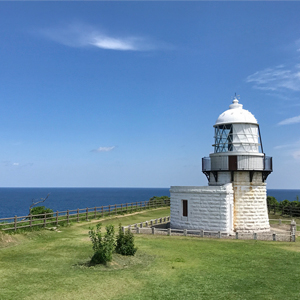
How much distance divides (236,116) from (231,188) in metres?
5.66

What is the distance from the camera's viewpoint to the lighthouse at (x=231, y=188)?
75.3 ft

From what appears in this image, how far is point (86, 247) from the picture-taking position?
17.4 m

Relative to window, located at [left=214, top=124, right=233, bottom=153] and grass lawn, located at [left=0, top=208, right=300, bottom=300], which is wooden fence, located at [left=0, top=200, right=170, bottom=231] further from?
window, located at [left=214, top=124, right=233, bottom=153]

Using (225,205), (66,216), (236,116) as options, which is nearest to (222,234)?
(225,205)

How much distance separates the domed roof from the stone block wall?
16.6 ft

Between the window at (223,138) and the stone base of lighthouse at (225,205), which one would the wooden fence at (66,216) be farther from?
the window at (223,138)

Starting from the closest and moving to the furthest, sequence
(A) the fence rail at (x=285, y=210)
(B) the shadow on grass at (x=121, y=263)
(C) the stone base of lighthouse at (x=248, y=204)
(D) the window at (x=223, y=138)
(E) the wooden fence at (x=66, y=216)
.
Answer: (B) the shadow on grass at (x=121, y=263) → (E) the wooden fence at (x=66, y=216) → (C) the stone base of lighthouse at (x=248, y=204) → (D) the window at (x=223, y=138) → (A) the fence rail at (x=285, y=210)

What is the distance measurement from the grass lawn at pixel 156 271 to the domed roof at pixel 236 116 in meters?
9.64

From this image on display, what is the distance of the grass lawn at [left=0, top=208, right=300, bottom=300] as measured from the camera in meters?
10.4

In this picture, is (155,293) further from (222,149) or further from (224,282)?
(222,149)

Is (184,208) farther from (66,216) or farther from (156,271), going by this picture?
(156,271)

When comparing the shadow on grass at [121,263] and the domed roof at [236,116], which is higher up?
the domed roof at [236,116]

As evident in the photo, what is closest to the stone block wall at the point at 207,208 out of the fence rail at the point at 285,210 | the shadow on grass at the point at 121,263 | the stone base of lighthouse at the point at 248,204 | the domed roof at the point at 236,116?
the stone base of lighthouse at the point at 248,204

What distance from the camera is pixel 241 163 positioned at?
24141 millimetres
